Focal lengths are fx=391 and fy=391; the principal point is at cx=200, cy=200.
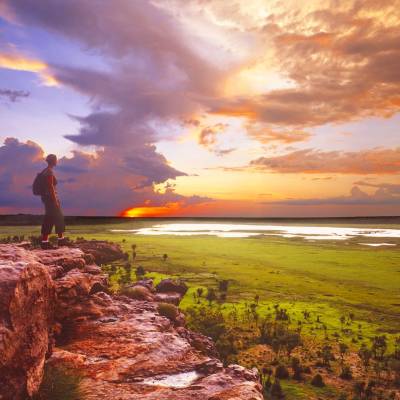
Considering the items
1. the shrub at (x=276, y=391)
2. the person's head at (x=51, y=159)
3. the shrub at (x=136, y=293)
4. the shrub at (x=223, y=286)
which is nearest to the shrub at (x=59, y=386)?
the shrub at (x=276, y=391)

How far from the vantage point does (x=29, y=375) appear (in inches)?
341

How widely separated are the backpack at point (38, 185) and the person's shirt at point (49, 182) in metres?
0.14

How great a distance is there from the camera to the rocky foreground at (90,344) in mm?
8445

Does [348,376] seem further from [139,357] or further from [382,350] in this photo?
[139,357]

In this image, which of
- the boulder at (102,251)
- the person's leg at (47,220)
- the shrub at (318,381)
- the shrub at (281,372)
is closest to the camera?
the shrub at (318,381)

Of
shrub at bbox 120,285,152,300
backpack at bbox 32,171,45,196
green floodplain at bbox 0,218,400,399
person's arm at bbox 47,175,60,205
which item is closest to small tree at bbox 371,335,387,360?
green floodplain at bbox 0,218,400,399

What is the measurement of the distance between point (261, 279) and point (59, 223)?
30970 mm

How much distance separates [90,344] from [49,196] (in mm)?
9607

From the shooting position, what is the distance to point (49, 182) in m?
20.1

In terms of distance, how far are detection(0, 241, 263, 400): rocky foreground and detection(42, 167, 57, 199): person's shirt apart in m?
3.48

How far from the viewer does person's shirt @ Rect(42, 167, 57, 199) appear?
64.5 ft

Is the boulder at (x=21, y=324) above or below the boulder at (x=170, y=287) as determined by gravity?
above

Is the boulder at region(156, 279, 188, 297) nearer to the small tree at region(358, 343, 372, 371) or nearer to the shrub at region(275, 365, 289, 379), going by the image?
the shrub at region(275, 365, 289, 379)

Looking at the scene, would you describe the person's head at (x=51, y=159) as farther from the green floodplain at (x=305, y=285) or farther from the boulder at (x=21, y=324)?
the green floodplain at (x=305, y=285)
